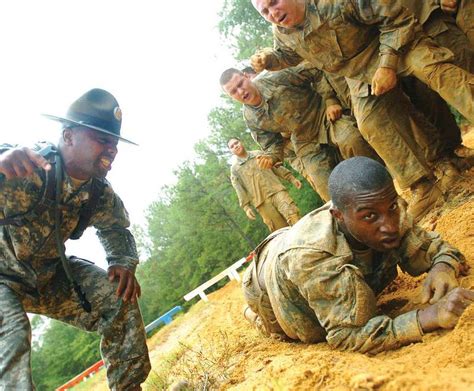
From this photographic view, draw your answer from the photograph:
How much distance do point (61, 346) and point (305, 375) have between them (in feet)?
95.9

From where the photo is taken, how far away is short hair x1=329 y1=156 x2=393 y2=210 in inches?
92.3

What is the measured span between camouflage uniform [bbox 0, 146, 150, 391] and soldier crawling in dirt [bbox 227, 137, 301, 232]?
519 cm

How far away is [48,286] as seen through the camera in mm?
3289

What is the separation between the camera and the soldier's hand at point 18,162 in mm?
2648

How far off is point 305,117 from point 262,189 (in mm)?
3453

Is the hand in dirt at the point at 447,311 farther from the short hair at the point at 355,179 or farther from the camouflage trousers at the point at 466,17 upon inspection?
the camouflage trousers at the point at 466,17

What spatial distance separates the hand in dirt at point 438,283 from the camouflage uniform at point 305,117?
2.49m

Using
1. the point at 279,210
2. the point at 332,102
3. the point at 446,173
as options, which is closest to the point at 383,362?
the point at 446,173

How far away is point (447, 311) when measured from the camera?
2.13 m

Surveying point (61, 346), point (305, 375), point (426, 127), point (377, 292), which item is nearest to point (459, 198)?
point (426, 127)

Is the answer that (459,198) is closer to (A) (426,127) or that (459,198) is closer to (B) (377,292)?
(A) (426,127)

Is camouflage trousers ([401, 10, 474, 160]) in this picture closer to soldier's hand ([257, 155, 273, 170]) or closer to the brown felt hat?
soldier's hand ([257, 155, 273, 170])

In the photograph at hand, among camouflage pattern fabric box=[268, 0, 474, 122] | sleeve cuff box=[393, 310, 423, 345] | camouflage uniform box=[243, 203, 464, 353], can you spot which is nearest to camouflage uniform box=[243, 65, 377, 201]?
camouflage pattern fabric box=[268, 0, 474, 122]

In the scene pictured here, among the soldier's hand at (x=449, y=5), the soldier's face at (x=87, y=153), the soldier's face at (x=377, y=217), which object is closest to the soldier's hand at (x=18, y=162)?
the soldier's face at (x=87, y=153)
